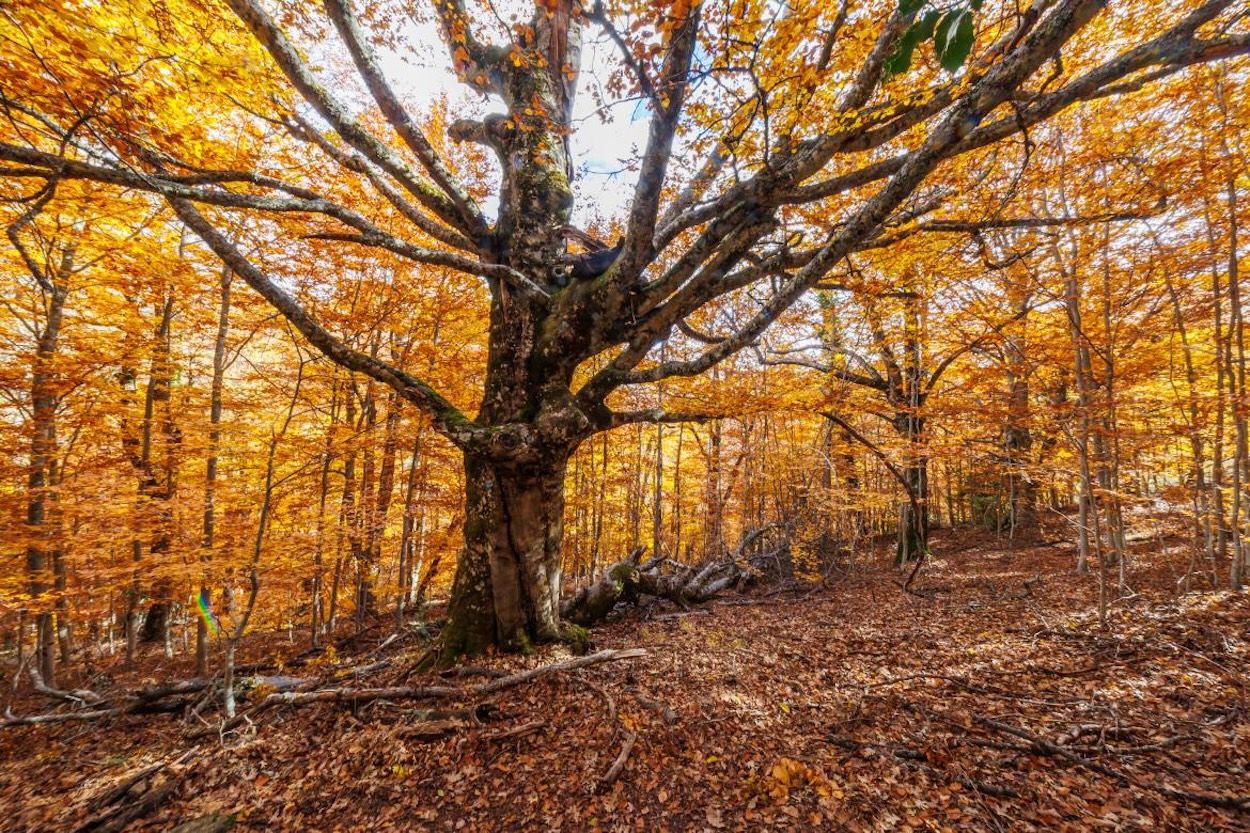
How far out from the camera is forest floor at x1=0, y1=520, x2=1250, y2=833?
2.88 metres

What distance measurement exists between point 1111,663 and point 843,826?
375 centimetres

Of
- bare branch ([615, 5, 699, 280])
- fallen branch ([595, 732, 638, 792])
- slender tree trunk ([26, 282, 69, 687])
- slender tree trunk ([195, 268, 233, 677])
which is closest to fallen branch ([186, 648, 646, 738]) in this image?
fallen branch ([595, 732, 638, 792])

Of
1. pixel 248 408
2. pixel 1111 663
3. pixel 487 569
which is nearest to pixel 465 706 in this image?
pixel 487 569

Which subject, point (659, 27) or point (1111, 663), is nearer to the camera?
point (659, 27)

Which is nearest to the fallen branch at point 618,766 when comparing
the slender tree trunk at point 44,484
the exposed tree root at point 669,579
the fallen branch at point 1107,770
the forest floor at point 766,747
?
the forest floor at point 766,747

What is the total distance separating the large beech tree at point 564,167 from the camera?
3088 mm

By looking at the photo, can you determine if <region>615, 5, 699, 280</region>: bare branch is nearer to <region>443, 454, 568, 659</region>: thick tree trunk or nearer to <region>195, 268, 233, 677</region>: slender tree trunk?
<region>443, 454, 568, 659</region>: thick tree trunk

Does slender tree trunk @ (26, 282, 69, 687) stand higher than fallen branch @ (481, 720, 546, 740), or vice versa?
slender tree trunk @ (26, 282, 69, 687)

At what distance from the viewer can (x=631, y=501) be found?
1522 centimetres

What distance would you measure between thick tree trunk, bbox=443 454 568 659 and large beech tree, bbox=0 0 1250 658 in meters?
0.03

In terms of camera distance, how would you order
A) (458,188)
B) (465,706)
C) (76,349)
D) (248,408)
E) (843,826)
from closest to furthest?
(843,826) → (465,706) → (458,188) → (76,349) → (248,408)

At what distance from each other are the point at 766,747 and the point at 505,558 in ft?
10.4

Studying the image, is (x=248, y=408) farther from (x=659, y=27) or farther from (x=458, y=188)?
(x=659, y=27)

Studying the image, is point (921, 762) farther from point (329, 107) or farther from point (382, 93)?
point (329, 107)
